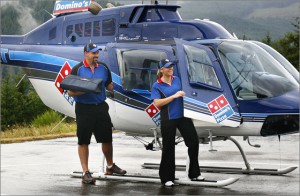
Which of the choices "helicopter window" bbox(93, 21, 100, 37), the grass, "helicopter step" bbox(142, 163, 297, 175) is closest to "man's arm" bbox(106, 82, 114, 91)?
"helicopter window" bbox(93, 21, 100, 37)

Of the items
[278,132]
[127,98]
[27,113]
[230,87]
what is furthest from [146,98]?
[27,113]

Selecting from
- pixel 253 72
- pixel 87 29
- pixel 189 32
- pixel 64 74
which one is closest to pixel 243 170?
pixel 253 72

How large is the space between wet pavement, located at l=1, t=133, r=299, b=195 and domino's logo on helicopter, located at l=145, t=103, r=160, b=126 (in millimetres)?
914

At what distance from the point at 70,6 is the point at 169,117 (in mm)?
3762

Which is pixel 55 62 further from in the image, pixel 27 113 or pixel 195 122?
pixel 27 113

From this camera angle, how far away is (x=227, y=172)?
460 inches

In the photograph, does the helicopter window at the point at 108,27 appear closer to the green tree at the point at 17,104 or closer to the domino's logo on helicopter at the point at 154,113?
the domino's logo on helicopter at the point at 154,113

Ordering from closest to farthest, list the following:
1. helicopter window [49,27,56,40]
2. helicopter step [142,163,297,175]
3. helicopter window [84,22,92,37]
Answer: helicopter step [142,163,297,175] → helicopter window [84,22,92,37] → helicopter window [49,27,56,40]

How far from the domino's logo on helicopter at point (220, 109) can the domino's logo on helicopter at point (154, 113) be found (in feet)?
2.74

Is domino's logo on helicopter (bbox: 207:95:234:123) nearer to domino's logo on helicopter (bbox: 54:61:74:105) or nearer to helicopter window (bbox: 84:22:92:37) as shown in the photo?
A: domino's logo on helicopter (bbox: 54:61:74:105)

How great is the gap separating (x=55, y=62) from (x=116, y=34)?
1088 mm

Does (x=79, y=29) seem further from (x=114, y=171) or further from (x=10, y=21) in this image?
(x=10, y=21)

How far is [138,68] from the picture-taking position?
427 inches

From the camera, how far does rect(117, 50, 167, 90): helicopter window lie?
1073 cm
